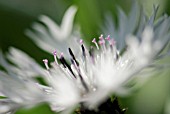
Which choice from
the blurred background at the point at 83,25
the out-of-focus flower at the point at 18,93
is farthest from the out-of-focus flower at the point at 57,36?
the out-of-focus flower at the point at 18,93

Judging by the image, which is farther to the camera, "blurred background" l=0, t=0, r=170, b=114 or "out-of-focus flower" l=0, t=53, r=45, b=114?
"blurred background" l=0, t=0, r=170, b=114

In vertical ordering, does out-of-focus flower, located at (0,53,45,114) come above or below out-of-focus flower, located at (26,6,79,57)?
below

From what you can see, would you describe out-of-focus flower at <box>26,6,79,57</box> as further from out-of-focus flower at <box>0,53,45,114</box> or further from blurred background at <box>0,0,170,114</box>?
out-of-focus flower at <box>0,53,45,114</box>

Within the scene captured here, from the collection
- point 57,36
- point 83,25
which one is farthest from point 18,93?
point 83,25

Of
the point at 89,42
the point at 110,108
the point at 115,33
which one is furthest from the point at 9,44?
the point at 110,108

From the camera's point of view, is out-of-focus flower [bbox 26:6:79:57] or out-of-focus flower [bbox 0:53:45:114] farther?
out-of-focus flower [bbox 26:6:79:57]

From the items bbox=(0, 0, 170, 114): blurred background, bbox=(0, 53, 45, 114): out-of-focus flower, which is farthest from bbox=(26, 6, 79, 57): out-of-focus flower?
bbox=(0, 53, 45, 114): out-of-focus flower

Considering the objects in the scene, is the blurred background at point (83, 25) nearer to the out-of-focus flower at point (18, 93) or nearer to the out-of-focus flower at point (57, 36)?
the out-of-focus flower at point (57, 36)

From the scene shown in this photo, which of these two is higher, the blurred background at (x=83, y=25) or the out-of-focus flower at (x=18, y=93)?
the blurred background at (x=83, y=25)

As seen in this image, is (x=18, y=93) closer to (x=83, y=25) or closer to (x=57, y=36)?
(x=57, y=36)
